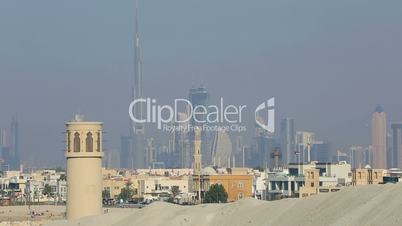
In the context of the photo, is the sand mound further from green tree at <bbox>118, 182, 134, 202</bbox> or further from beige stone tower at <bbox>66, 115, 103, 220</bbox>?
green tree at <bbox>118, 182, 134, 202</bbox>

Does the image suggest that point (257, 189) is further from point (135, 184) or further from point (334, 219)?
point (334, 219)

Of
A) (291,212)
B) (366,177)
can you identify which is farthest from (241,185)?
(291,212)

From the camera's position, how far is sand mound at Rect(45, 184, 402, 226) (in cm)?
3241

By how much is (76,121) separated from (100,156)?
265 cm

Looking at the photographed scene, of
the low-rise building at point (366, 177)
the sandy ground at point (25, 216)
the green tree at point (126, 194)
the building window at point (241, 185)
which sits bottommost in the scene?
the sandy ground at point (25, 216)

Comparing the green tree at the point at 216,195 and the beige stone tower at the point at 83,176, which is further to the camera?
the green tree at the point at 216,195

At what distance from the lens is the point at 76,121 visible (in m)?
49.8

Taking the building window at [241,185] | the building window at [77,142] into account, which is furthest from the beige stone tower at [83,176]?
the building window at [241,185]

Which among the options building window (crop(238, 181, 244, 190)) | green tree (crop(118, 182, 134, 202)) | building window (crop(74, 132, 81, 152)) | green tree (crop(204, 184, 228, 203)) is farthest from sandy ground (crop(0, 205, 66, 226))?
building window (crop(74, 132, 81, 152))

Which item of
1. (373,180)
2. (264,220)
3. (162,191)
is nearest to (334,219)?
(264,220)

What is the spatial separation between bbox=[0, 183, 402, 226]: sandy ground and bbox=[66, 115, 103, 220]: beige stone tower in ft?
9.83

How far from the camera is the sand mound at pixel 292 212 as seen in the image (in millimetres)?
32406

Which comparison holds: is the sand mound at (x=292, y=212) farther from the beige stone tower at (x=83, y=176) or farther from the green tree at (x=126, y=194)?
the green tree at (x=126, y=194)

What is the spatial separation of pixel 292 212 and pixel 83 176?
1225cm
